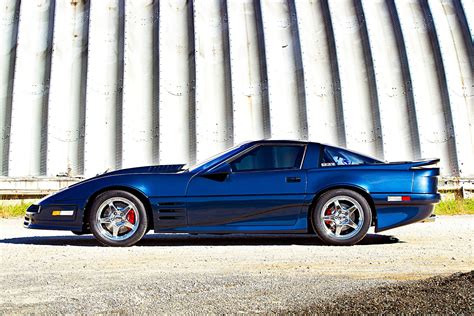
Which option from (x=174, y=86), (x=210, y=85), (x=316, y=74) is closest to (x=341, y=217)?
(x=210, y=85)

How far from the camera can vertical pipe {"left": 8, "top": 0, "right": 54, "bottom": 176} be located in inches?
554

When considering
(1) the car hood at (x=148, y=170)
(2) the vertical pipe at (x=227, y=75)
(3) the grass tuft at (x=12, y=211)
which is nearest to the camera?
(1) the car hood at (x=148, y=170)

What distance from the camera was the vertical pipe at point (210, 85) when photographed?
1425 cm

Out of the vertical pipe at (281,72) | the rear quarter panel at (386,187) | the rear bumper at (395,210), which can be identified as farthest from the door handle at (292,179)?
the vertical pipe at (281,72)

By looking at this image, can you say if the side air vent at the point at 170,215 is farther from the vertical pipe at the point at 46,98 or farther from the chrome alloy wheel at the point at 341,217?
the vertical pipe at the point at 46,98

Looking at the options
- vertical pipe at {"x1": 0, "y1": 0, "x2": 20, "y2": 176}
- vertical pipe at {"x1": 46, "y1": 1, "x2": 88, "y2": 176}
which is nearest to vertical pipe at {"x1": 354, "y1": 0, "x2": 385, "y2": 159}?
vertical pipe at {"x1": 46, "y1": 1, "x2": 88, "y2": 176}

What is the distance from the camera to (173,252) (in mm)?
6547

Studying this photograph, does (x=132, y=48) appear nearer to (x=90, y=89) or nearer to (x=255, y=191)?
(x=90, y=89)

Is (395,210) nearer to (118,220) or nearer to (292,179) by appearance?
(292,179)

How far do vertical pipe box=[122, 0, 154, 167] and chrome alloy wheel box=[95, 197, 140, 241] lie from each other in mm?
7128

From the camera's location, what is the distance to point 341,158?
7.34 meters

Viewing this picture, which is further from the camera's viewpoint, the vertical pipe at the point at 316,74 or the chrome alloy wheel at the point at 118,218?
the vertical pipe at the point at 316,74

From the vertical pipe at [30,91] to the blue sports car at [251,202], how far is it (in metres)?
7.31

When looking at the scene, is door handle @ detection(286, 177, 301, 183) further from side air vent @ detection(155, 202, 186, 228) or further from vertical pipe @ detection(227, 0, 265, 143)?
vertical pipe @ detection(227, 0, 265, 143)
